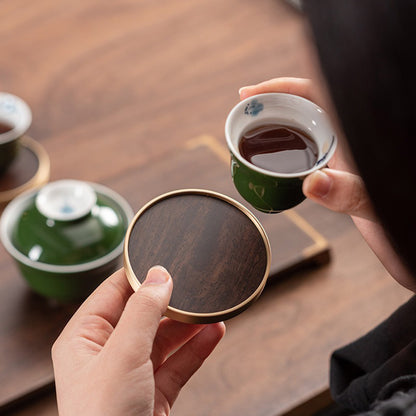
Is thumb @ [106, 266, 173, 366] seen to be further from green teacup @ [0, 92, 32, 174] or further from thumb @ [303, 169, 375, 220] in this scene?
green teacup @ [0, 92, 32, 174]

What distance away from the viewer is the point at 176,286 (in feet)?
2.98

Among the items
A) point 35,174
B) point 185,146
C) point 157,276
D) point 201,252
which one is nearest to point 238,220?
point 201,252

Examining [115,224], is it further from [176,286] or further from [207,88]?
[207,88]

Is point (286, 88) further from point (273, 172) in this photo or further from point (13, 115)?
point (13, 115)

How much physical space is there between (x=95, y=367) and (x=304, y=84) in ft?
1.95

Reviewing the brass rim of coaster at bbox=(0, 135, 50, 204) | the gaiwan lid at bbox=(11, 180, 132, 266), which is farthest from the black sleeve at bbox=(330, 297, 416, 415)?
the brass rim of coaster at bbox=(0, 135, 50, 204)

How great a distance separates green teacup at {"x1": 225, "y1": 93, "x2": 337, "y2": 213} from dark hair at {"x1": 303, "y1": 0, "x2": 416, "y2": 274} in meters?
0.35

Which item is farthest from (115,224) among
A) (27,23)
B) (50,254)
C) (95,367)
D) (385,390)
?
(27,23)

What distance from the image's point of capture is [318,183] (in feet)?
2.60

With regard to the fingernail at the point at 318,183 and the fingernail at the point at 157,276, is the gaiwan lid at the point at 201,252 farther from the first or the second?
the fingernail at the point at 318,183

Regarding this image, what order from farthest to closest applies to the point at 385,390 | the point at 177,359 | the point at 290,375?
the point at 290,375 < the point at 177,359 < the point at 385,390

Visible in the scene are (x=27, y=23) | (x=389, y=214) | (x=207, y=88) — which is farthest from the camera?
(x=27, y=23)

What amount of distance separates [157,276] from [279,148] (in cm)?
29

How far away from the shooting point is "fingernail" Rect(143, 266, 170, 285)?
0.85 metres
